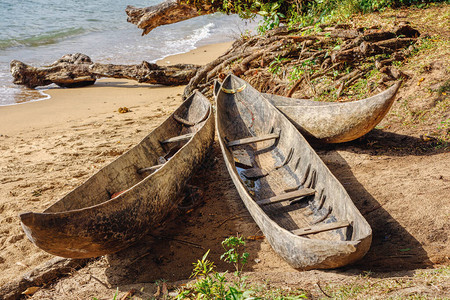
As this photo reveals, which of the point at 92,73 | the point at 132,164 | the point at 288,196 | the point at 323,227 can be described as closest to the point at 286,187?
the point at 288,196

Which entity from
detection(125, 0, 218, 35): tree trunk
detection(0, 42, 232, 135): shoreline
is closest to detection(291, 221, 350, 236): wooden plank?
detection(0, 42, 232, 135): shoreline

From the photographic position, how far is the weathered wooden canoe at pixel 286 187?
118 inches

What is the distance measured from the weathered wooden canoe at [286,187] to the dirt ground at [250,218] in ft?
0.88

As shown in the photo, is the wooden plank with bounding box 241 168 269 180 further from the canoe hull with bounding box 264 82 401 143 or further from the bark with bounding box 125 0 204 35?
the bark with bounding box 125 0 204 35

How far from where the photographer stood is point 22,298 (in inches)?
134

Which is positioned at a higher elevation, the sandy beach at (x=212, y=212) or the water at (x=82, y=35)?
the water at (x=82, y=35)

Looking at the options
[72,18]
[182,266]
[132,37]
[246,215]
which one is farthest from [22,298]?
[72,18]

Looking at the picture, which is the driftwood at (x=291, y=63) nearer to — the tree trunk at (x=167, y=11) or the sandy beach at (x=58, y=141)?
the tree trunk at (x=167, y=11)

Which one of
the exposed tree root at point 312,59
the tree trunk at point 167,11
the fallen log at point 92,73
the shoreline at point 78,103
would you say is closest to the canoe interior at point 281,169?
the exposed tree root at point 312,59

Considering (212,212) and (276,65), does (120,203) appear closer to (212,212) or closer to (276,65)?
(212,212)

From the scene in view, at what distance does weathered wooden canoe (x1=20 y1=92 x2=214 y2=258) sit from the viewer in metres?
2.98

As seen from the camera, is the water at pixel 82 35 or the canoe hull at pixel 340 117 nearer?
the canoe hull at pixel 340 117

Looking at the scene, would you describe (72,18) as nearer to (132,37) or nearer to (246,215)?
(132,37)

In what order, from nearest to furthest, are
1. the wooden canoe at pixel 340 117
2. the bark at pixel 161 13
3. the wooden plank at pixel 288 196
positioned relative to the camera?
the wooden plank at pixel 288 196 → the wooden canoe at pixel 340 117 → the bark at pixel 161 13
